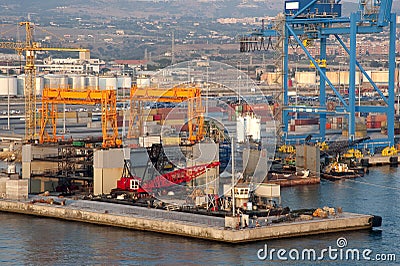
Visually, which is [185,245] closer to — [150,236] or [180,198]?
[150,236]

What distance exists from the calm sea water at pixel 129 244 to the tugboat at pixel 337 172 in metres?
4.57

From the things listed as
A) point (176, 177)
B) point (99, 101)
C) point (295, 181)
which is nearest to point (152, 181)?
point (176, 177)

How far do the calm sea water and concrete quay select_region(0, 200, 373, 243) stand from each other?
0.13m

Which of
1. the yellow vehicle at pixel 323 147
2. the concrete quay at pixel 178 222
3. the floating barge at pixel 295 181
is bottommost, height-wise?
the concrete quay at pixel 178 222

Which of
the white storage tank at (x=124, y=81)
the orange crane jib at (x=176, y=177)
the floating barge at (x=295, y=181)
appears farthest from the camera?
the white storage tank at (x=124, y=81)

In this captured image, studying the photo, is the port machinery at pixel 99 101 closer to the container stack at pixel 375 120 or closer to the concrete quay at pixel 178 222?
the concrete quay at pixel 178 222

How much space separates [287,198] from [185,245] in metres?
4.74

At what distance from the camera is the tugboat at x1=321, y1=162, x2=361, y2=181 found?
Result: 73.0 ft

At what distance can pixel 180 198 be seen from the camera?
56.2 feet

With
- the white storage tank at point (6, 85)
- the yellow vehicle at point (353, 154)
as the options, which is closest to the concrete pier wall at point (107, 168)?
the yellow vehicle at point (353, 154)

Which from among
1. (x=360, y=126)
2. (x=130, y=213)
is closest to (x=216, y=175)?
(x=130, y=213)

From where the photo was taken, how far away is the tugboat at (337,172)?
73.0ft

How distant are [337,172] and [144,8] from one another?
118 meters

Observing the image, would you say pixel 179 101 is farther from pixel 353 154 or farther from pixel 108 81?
pixel 108 81
